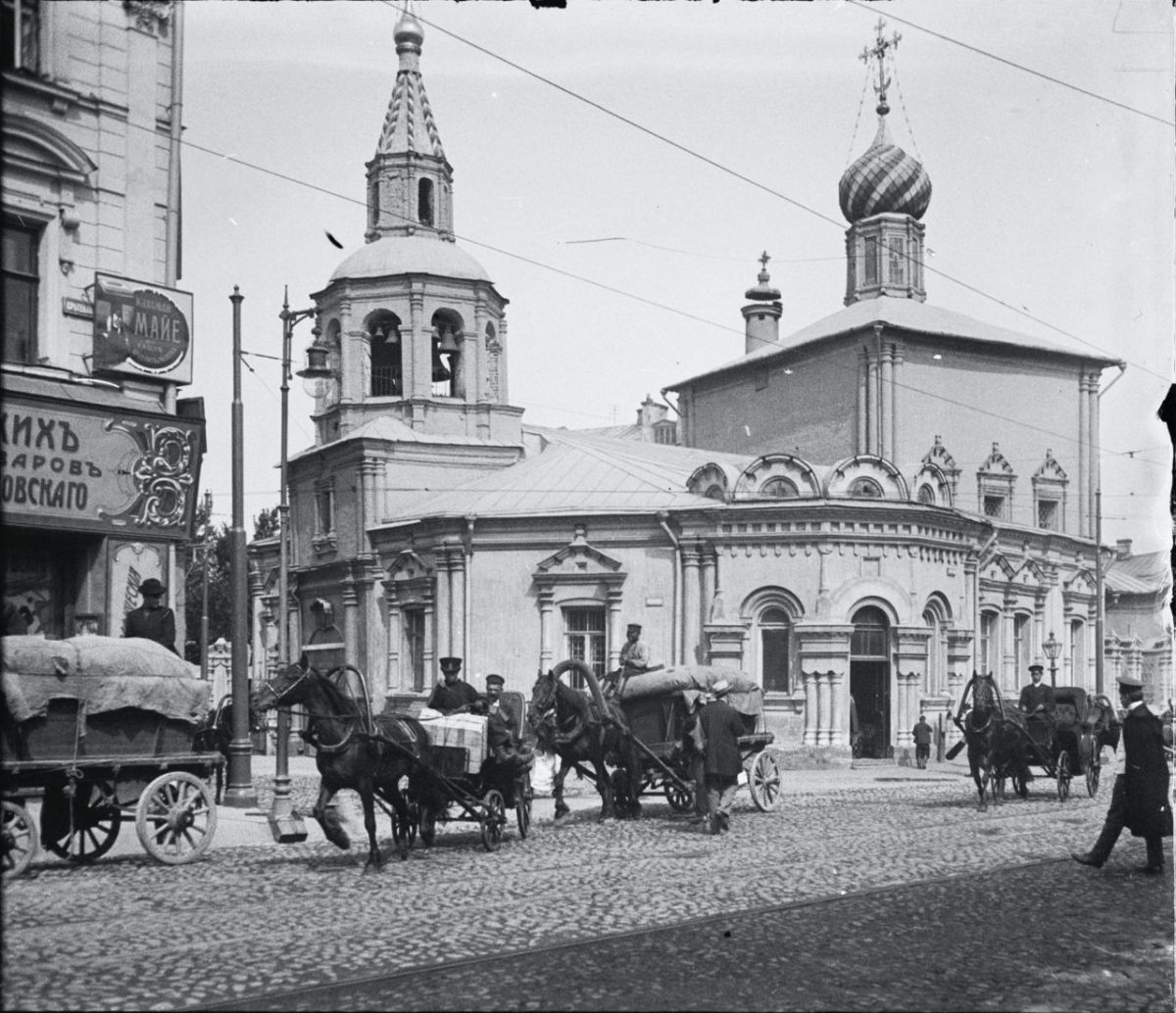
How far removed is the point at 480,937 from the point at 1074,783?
18.1 m

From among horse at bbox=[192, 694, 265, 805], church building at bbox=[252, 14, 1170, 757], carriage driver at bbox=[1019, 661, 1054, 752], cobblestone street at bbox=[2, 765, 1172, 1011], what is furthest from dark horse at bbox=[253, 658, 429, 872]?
church building at bbox=[252, 14, 1170, 757]

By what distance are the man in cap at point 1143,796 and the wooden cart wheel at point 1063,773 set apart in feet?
24.4

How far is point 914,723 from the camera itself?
3003 centimetres

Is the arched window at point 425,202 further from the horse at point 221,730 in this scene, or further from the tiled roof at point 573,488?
the horse at point 221,730

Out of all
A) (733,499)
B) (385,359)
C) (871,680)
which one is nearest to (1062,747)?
(871,680)

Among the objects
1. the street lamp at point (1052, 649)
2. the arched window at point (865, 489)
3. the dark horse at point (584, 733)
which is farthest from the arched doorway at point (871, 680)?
the dark horse at point (584, 733)

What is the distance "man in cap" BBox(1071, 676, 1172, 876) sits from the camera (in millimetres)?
11898

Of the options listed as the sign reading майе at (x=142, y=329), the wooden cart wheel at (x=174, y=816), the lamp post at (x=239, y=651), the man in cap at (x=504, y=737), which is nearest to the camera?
the wooden cart wheel at (x=174, y=816)

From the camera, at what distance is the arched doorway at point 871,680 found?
29.9m

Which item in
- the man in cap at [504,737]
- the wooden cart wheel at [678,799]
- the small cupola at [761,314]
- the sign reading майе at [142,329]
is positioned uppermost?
the small cupola at [761,314]

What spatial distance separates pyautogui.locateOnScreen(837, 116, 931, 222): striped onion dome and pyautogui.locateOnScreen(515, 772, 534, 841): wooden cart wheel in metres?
29.0

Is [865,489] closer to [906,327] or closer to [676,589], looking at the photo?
[676,589]

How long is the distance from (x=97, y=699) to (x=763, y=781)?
9.47 metres

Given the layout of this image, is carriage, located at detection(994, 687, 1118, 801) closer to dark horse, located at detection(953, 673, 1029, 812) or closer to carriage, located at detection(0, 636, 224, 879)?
dark horse, located at detection(953, 673, 1029, 812)
